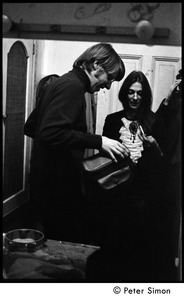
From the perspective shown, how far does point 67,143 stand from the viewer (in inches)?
54.3

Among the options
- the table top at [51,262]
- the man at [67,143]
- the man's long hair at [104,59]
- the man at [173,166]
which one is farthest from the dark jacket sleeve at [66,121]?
the table top at [51,262]

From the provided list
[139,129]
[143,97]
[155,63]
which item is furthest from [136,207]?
[155,63]

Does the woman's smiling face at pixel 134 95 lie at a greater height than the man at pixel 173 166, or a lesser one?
greater

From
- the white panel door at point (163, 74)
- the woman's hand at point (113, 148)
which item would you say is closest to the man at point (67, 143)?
the woman's hand at point (113, 148)

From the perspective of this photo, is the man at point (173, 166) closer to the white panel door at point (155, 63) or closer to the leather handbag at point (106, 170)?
the white panel door at point (155, 63)

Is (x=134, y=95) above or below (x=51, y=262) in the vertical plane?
above

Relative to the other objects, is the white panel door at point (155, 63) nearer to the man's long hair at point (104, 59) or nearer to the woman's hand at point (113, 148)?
the man's long hair at point (104, 59)

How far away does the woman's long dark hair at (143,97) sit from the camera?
1.40m

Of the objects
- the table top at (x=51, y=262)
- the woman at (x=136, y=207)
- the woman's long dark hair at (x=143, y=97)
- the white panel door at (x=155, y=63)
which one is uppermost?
the white panel door at (x=155, y=63)

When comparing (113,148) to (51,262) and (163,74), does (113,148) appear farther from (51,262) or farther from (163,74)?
(51,262)

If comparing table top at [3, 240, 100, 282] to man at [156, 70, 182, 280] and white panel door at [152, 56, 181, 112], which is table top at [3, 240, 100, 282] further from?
white panel door at [152, 56, 181, 112]

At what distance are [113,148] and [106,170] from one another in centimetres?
9

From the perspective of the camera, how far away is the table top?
55.2 inches

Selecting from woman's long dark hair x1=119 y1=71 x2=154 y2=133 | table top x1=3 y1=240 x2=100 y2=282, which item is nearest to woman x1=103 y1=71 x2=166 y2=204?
woman's long dark hair x1=119 y1=71 x2=154 y2=133
